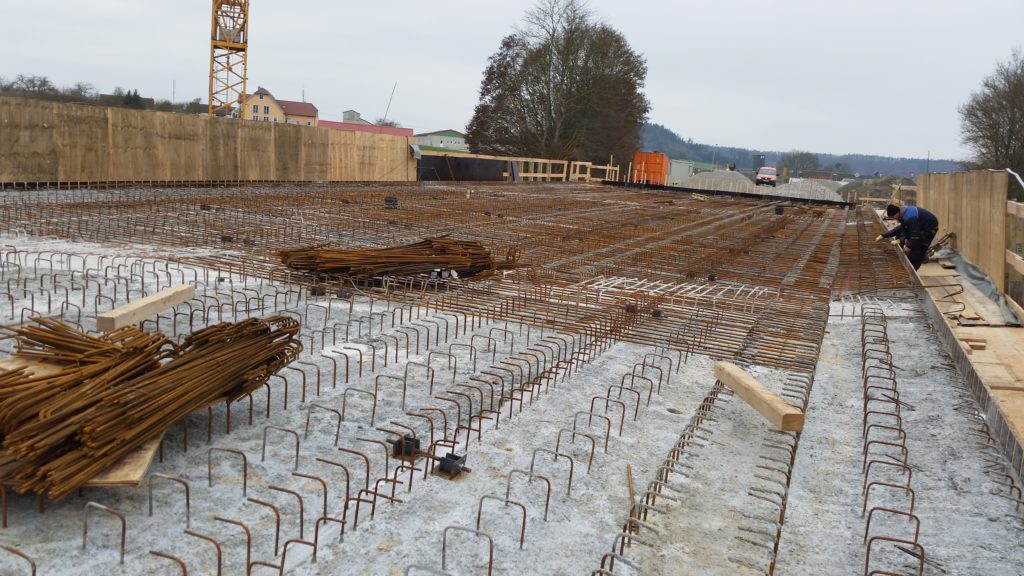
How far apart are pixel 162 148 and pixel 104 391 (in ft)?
56.4

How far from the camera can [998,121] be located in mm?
42781

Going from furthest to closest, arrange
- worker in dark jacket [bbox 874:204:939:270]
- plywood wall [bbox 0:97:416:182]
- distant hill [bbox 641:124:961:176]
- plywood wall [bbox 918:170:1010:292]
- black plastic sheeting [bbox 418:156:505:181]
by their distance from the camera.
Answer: distant hill [bbox 641:124:961:176]
black plastic sheeting [bbox 418:156:505:181]
plywood wall [bbox 0:97:416:182]
worker in dark jacket [bbox 874:204:939:270]
plywood wall [bbox 918:170:1010:292]

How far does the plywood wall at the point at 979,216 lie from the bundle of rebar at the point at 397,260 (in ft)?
22.5

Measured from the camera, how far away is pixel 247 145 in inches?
848

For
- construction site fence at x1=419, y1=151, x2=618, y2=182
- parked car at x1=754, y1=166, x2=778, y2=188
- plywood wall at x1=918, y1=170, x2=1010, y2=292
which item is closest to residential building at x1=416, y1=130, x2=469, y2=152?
parked car at x1=754, y1=166, x2=778, y2=188

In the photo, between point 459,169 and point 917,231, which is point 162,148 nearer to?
point 459,169

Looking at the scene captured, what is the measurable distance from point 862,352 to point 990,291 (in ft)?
14.9

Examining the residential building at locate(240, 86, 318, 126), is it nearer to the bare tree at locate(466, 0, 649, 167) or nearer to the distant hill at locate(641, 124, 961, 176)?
the bare tree at locate(466, 0, 649, 167)

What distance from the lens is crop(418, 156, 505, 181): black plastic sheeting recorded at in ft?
98.9

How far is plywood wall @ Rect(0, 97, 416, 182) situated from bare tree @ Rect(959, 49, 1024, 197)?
35781mm

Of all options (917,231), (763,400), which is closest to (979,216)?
(917,231)

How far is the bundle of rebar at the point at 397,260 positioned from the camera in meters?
8.48

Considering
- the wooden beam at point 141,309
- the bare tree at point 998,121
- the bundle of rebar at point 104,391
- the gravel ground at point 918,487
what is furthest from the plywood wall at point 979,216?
the bare tree at point 998,121

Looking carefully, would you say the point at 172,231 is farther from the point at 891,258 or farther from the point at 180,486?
the point at 891,258
